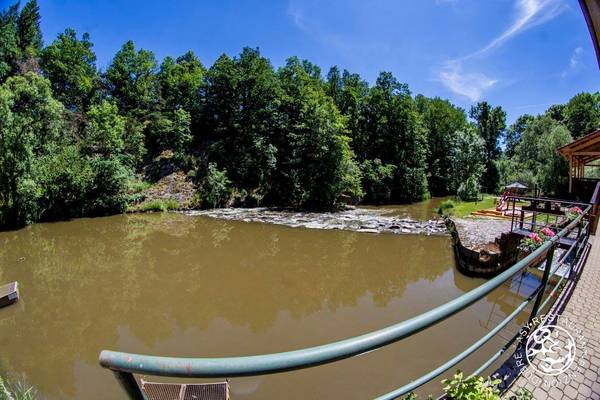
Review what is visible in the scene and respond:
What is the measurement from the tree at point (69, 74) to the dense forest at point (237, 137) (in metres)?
0.12

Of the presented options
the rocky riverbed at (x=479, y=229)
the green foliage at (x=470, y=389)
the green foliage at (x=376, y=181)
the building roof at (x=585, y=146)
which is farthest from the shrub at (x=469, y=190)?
the green foliage at (x=470, y=389)

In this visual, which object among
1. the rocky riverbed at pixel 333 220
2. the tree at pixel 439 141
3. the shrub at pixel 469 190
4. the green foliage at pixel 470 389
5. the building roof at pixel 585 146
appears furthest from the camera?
the tree at pixel 439 141

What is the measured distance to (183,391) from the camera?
4.14 m

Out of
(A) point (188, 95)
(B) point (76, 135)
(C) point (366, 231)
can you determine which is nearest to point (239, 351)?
(C) point (366, 231)

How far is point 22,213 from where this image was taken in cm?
1798

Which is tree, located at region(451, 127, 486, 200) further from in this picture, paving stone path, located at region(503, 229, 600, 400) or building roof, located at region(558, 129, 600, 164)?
paving stone path, located at region(503, 229, 600, 400)

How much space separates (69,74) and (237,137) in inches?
701

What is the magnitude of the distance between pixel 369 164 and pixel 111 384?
98.0 feet

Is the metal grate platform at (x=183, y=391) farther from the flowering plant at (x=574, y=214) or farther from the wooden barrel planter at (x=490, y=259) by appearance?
the wooden barrel planter at (x=490, y=259)

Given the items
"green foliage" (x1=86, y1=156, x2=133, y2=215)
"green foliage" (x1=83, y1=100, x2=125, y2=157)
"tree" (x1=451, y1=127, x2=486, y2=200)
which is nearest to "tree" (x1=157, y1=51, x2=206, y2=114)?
"green foliage" (x1=83, y1=100, x2=125, y2=157)

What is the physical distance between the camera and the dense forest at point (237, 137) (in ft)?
72.9

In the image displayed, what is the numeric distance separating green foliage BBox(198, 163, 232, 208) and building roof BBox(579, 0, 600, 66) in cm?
2528

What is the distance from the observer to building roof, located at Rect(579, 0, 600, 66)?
6.22 ft

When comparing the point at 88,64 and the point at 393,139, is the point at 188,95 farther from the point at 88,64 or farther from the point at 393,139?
the point at 393,139
